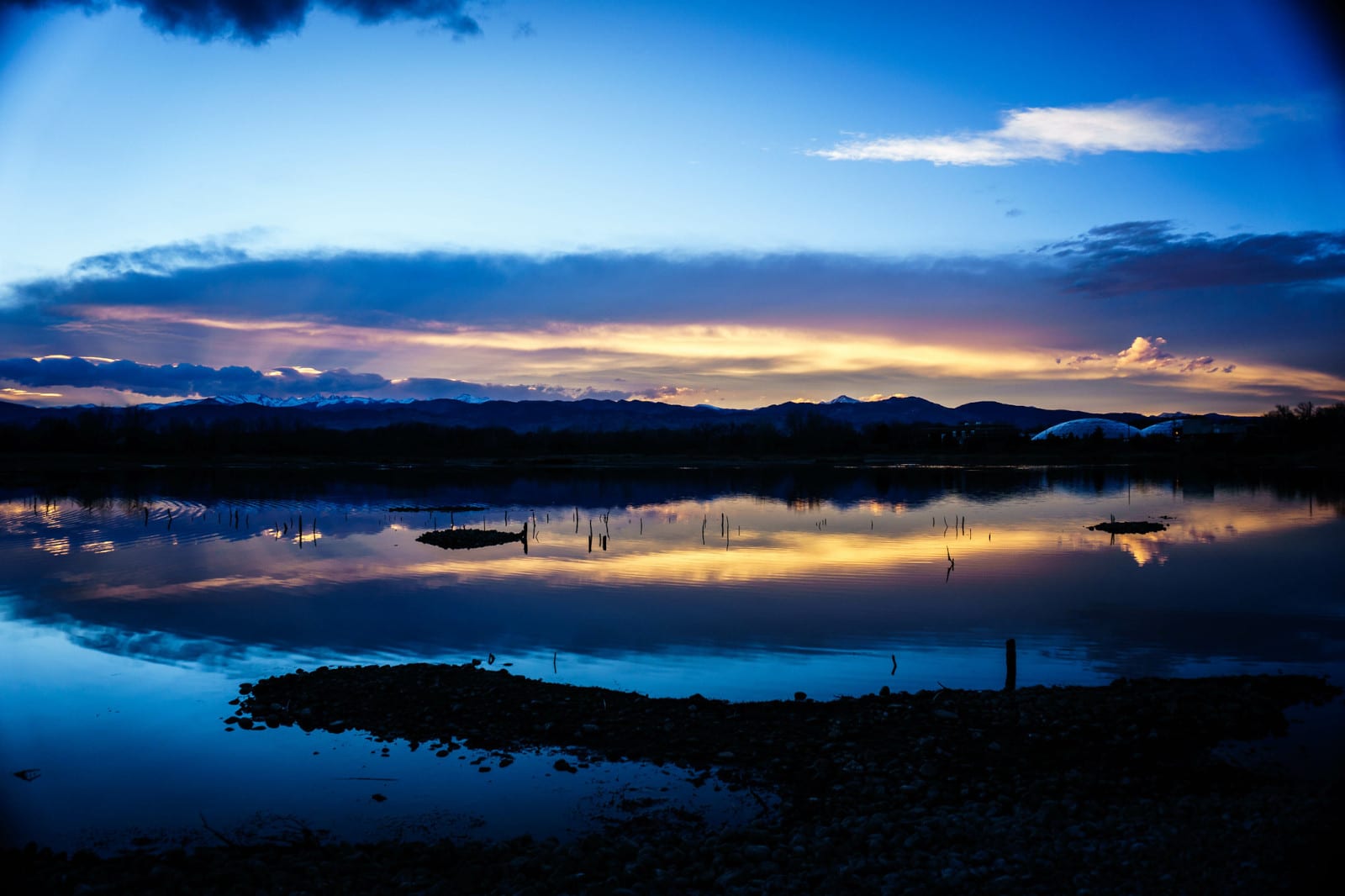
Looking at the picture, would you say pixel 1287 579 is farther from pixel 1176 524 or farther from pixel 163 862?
pixel 163 862

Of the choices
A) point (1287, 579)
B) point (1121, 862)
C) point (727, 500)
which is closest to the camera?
point (1121, 862)

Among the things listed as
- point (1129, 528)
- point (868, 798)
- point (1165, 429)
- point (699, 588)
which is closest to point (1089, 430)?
point (1165, 429)

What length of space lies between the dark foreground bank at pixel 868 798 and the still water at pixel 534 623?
0.67 metres

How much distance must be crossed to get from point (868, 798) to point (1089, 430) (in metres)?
151

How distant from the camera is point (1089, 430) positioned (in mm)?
141250

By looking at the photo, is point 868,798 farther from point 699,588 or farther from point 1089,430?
point 1089,430

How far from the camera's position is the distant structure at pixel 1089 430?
137500 mm

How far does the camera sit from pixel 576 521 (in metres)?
42.3

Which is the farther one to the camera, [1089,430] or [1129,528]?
[1089,430]

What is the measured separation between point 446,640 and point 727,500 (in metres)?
40.5

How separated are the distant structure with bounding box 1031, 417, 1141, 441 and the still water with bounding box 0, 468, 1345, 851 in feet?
317

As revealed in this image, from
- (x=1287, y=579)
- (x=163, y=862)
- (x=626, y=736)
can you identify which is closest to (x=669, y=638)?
(x=626, y=736)

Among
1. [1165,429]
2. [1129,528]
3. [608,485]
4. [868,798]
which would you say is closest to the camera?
[868,798]

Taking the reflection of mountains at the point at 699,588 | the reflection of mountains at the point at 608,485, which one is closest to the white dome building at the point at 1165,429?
the reflection of mountains at the point at 608,485
